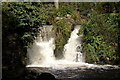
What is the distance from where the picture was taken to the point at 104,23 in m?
13.7

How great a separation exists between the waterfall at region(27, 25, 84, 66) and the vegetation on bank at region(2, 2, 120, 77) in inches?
17.2

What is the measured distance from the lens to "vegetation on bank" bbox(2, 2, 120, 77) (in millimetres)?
6609

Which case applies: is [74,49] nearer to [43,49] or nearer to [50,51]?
[50,51]

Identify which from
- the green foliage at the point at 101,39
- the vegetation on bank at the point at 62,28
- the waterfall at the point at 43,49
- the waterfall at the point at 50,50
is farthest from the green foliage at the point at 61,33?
the green foliage at the point at 101,39

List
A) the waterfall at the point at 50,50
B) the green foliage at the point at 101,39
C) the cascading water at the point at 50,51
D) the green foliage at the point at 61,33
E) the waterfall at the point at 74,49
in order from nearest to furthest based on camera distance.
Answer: the green foliage at the point at 101,39 < the cascading water at the point at 50,51 < the waterfall at the point at 50,50 < the waterfall at the point at 74,49 < the green foliage at the point at 61,33

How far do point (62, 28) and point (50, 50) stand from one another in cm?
193

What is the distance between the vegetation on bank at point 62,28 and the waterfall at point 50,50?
0.44m

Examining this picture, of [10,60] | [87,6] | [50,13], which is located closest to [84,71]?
[10,60]

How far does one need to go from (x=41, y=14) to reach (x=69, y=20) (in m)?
5.94

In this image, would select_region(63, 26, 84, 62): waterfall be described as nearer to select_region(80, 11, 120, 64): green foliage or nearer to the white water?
the white water

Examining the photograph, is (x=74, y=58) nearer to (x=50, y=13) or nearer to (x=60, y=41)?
(x=60, y=41)

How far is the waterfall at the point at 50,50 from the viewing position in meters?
13.3

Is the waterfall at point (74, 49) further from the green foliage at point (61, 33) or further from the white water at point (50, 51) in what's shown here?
the green foliage at point (61, 33)

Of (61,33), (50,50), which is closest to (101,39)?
(61,33)
